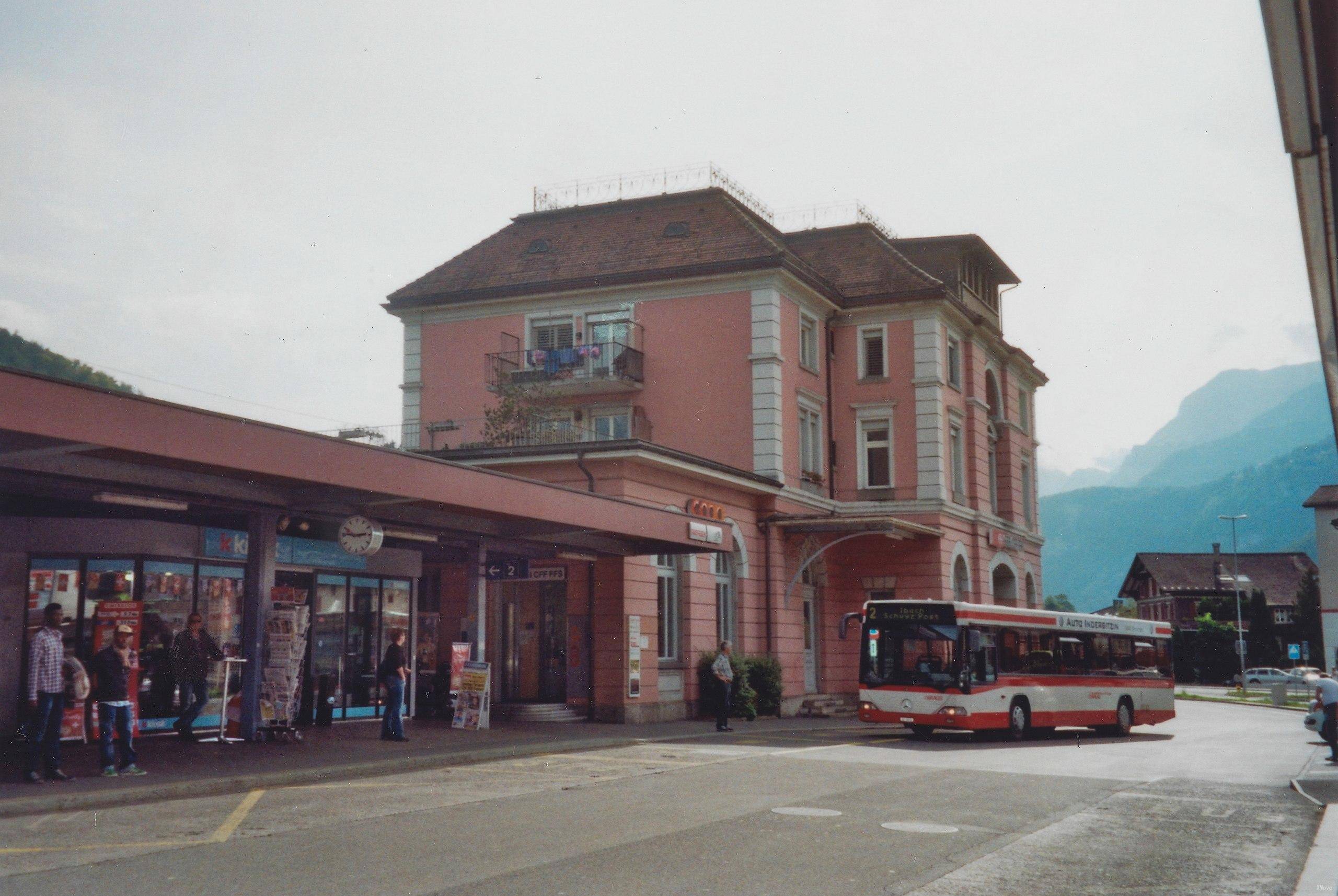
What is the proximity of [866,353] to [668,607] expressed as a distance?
13.7 metres

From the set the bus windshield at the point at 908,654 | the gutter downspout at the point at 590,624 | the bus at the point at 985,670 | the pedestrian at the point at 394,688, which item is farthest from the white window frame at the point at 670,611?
the pedestrian at the point at 394,688

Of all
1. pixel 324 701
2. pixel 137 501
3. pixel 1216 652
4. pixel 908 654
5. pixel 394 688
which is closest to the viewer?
pixel 137 501

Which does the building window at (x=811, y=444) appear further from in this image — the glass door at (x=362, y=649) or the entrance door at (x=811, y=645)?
the glass door at (x=362, y=649)

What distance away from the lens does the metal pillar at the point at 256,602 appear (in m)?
18.2

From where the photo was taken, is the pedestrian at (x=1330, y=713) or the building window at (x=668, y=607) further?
the building window at (x=668, y=607)

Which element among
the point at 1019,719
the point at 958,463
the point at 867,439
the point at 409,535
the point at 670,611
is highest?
the point at 867,439

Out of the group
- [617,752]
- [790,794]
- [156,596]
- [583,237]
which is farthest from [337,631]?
[583,237]

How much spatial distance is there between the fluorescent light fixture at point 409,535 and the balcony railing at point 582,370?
Result: 44.9 feet

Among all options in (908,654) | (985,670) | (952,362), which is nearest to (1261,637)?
(952,362)

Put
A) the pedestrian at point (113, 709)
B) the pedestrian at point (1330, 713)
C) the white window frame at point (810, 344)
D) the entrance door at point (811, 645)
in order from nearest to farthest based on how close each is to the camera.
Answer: the pedestrian at point (113, 709), the pedestrian at point (1330, 713), the entrance door at point (811, 645), the white window frame at point (810, 344)

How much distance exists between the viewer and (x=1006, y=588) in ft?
154

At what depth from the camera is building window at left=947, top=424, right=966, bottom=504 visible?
4031 cm

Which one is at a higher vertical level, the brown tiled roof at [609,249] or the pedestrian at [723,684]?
the brown tiled roof at [609,249]

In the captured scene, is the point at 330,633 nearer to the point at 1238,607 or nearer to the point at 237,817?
the point at 237,817
